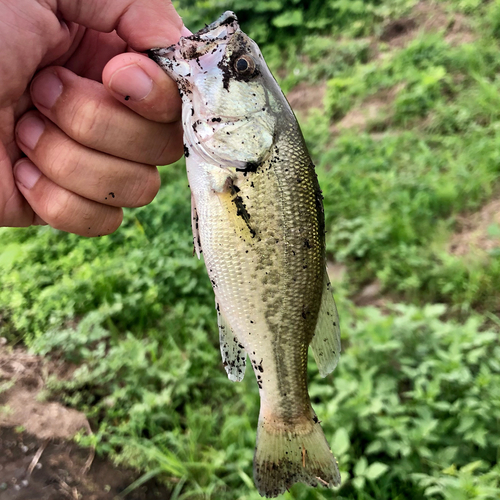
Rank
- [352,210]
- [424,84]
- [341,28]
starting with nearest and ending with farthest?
[352,210] → [424,84] → [341,28]

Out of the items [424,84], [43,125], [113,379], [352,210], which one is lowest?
[113,379]

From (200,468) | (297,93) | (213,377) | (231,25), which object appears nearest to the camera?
(231,25)

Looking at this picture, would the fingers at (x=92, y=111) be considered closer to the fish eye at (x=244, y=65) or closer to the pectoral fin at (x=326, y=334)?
the fish eye at (x=244, y=65)

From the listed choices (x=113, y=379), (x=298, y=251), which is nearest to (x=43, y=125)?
(x=298, y=251)

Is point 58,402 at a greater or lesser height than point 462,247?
lesser

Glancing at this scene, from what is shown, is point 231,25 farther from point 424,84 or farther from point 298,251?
point 424,84

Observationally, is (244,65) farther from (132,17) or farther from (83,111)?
(83,111)

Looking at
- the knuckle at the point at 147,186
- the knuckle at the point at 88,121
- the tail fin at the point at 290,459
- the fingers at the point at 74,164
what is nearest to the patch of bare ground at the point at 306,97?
the knuckle at the point at 147,186

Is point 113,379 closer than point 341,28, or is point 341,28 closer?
point 113,379

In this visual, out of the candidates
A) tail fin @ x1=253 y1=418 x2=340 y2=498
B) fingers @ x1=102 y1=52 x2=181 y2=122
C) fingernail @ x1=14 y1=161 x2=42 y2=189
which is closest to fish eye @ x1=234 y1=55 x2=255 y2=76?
fingers @ x1=102 y1=52 x2=181 y2=122
